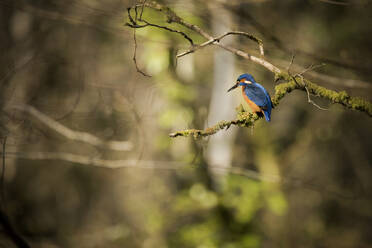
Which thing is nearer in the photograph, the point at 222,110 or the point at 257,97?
the point at 257,97

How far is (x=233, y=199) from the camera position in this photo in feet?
16.9

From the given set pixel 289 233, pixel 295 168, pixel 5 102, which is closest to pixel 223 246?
pixel 289 233

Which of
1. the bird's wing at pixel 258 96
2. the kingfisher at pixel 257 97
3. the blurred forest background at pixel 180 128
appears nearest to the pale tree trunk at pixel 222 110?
the blurred forest background at pixel 180 128

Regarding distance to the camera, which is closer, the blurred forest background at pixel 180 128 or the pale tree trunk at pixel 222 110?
the blurred forest background at pixel 180 128

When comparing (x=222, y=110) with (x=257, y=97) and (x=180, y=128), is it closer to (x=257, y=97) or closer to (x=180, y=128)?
(x=180, y=128)

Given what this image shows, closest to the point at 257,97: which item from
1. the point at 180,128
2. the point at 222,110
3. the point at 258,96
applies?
the point at 258,96

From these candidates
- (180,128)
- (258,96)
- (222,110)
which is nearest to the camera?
(258,96)

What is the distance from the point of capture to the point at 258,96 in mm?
2285

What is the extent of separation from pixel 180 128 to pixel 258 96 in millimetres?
Answer: 3332

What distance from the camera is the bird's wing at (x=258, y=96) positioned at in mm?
2248

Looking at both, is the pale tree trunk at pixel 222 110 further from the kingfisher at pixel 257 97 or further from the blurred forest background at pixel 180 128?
the kingfisher at pixel 257 97

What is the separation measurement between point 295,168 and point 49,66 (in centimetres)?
703

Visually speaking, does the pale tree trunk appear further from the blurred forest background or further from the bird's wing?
the bird's wing

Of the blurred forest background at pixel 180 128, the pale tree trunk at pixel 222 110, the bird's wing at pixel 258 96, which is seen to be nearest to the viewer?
the bird's wing at pixel 258 96
